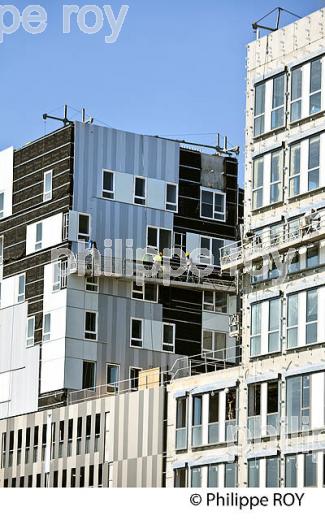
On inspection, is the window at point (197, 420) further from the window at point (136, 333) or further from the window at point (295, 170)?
the window at point (136, 333)

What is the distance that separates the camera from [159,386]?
96438 mm

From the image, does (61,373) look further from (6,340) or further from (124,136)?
(124,136)

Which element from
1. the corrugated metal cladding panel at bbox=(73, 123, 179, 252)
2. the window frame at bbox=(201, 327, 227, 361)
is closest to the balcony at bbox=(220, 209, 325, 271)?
the corrugated metal cladding panel at bbox=(73, 123, 179, 252)

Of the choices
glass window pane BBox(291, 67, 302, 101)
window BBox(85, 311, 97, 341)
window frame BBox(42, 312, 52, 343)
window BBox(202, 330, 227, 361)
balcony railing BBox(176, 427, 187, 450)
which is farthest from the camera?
window BBox(202, 330, 227, 361)

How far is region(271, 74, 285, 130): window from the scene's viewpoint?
3472 inches

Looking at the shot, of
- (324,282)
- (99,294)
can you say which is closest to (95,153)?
(99,294)

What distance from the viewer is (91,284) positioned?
108125mm

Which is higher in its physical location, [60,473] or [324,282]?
[324,282]

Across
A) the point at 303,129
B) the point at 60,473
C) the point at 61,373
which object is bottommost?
the point at 60,473

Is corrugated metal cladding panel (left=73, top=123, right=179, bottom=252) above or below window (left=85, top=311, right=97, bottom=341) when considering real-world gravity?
above

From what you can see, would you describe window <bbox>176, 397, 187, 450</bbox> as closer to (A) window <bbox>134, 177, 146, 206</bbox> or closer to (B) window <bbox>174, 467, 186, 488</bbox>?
(B) window <bbox>174, 467, 186, 488</bbox>

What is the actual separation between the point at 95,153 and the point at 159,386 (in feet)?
65.4

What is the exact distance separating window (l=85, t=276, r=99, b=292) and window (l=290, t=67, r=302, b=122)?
25135 millimetres

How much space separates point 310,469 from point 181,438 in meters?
12.4
